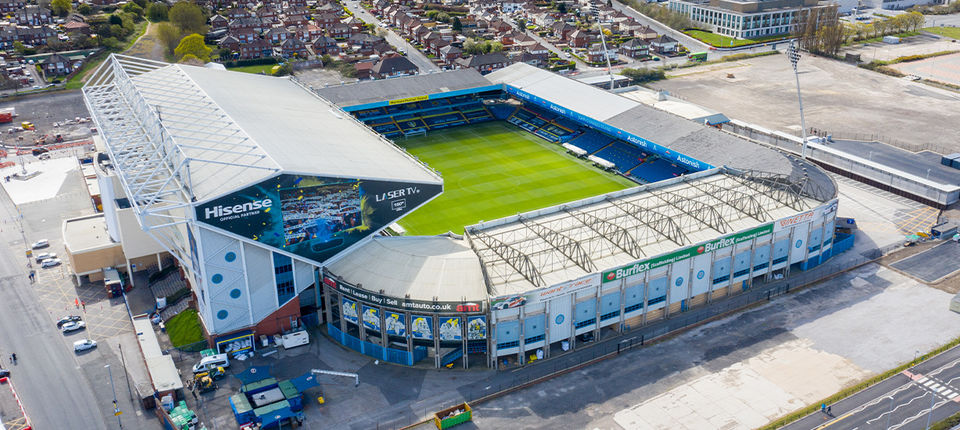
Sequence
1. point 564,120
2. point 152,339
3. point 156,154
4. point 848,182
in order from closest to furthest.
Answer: point 152,339 → point 156,154 → point 848,182 → point 564,120

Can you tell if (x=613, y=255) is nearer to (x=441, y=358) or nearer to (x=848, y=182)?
(x=441, y=358)

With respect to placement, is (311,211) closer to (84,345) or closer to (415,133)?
(84,345)

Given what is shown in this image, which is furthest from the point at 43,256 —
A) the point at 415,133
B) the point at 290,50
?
the point at 290,50

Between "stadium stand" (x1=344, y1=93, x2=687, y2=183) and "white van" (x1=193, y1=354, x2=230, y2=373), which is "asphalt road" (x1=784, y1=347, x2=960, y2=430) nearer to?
"white van" (x1=193, y1=354, x2=230, y2=373)

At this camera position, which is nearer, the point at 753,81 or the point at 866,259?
the point at 866,259

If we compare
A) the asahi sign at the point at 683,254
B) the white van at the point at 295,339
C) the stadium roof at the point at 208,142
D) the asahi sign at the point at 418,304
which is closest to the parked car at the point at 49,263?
the stadium roof at the point at 208,142

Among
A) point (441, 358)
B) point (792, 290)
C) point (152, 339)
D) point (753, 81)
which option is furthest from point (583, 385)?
point (753, 81)
